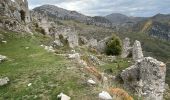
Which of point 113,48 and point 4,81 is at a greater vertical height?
point 4,81

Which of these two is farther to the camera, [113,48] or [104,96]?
[113,48]

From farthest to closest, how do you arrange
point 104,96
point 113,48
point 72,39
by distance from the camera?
point 113,48
point 72,39
point 104,96

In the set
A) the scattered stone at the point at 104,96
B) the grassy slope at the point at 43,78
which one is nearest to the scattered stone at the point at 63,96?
the grassy slope at the point at 43,78

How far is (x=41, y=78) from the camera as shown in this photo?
980 inches

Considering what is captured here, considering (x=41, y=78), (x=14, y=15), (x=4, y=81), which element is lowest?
(x=4, y=81)

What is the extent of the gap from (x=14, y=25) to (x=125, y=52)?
3365 cm

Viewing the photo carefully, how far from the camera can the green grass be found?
21.1 m

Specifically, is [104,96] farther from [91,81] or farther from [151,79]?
[151,79]

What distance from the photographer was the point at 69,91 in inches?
811

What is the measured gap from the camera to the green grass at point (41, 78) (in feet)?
69.1

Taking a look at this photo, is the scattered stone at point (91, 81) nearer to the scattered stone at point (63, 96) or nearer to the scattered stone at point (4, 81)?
the scattered stone at point (63, 96)

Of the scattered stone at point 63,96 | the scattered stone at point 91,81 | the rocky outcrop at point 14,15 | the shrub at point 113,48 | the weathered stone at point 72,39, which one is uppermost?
the rocky outcrop at point 14,15

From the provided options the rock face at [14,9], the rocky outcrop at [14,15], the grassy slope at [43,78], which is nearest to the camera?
the grassy slope at [43,78]

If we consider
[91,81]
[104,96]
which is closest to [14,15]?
[91,81]
